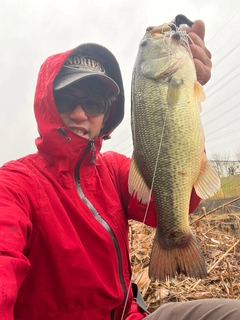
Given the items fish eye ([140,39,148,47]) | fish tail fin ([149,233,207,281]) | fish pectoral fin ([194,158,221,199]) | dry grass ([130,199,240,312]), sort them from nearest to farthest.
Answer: fish tail fin ([149,233,207,281]) < fish pectoral fin ([194,158,221,199]) < fish eye ([140,39,148,47]) < dry grass ([130,199,240,312])

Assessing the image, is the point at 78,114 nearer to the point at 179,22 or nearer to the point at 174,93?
the point at 174,93

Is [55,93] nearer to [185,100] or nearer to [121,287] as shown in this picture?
[185,100]

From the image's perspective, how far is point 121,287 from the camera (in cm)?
208

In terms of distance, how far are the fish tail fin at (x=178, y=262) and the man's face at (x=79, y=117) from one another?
3.21ft

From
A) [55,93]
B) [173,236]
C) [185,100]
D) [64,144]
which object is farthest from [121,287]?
[55,93]

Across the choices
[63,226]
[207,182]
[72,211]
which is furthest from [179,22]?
[63,226]

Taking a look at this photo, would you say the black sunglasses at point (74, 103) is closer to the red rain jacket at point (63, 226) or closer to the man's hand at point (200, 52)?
the red rain jacket at point (63, 226)

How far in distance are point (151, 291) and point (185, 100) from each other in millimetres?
2545

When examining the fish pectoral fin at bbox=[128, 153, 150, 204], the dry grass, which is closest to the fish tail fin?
the fish pectoral fin at bbox=[128, 153, 150, 204]

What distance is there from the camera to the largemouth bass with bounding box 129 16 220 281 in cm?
210

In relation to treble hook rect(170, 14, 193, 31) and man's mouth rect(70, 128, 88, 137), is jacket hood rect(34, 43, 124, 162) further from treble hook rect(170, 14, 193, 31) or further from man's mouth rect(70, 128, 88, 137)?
treble hook rect(170, 14, 193, 31)

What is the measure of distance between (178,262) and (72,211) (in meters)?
0.76

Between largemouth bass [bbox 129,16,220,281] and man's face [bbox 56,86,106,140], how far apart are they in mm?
399

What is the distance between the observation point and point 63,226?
1.99 meters
